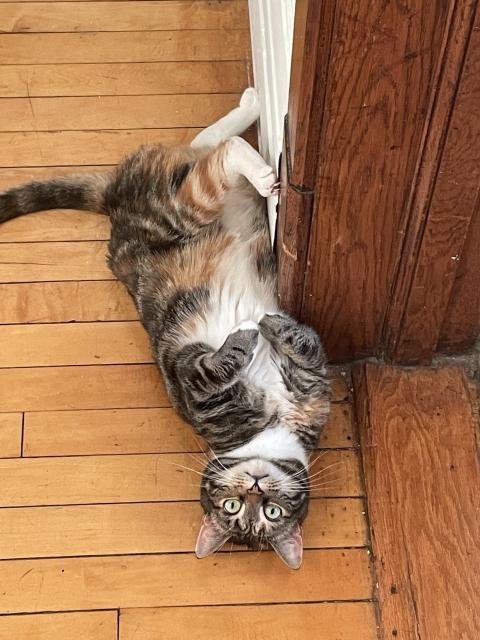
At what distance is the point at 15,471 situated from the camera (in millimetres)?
2137

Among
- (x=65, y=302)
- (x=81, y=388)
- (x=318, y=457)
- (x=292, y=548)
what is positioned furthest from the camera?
(x=65, y=302)

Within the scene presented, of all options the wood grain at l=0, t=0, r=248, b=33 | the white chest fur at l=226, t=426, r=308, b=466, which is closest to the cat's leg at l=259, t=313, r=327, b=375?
the white chest fur at l=226, t=426, r=308, b=466

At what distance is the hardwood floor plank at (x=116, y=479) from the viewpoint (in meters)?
2.10

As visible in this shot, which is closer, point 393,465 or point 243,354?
point 243,354

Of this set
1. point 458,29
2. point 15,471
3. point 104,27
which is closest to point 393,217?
point 458,29

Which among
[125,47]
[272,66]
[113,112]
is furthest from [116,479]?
[125,47]

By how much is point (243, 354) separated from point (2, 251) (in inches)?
37.3

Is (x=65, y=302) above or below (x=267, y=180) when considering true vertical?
below

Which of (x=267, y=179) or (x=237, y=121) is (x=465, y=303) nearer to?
(x=267, y=179)

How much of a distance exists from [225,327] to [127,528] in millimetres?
567

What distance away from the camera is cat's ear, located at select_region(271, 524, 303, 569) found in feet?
6.26

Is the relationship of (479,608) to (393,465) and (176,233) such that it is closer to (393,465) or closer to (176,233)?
(393,465)

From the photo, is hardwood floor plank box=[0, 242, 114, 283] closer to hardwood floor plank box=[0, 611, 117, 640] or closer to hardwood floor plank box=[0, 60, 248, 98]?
hardwood floor plank box=[0, 60, 248, 98]

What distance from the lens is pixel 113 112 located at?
8.98ft
